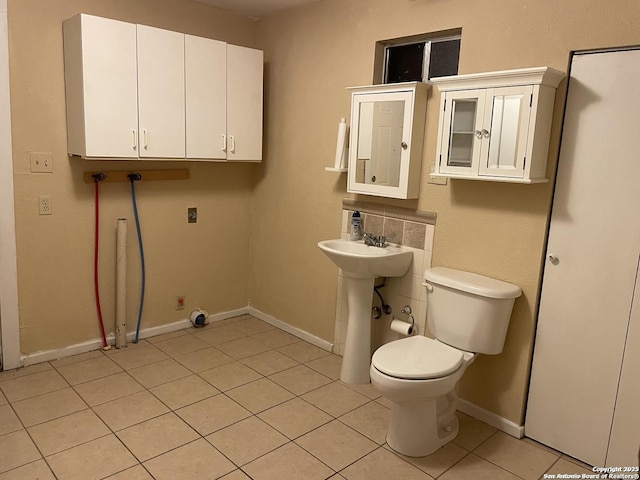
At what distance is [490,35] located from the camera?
244cm

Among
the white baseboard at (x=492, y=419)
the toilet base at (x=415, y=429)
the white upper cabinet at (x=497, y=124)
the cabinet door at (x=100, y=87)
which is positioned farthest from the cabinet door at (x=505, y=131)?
the cabinet door at (x=100, y=87)

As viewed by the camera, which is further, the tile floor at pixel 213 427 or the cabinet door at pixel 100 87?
the cabinet door at pixel 100 87

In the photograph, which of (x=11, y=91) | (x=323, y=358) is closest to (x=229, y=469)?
(x=323, y=358)

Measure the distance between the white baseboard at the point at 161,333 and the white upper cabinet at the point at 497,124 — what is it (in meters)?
1.68

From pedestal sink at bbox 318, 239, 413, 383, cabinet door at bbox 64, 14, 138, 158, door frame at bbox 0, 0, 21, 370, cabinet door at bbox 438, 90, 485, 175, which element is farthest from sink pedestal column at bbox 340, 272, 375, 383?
door frame at bbox 0, 0, 21, 370

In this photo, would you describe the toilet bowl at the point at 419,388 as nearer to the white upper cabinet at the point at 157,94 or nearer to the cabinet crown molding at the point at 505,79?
the cabinet crown molding at the point at 505,79

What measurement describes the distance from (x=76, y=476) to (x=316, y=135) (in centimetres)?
238

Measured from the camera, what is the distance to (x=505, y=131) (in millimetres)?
2275

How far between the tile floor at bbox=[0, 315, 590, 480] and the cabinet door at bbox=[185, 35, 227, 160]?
1423mm

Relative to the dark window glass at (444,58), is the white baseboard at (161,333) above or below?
below

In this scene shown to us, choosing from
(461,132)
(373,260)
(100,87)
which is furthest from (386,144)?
(100,87)

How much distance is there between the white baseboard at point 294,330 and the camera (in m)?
3.50

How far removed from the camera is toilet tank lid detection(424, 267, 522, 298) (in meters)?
2.35

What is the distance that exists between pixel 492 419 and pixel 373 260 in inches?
41.2
